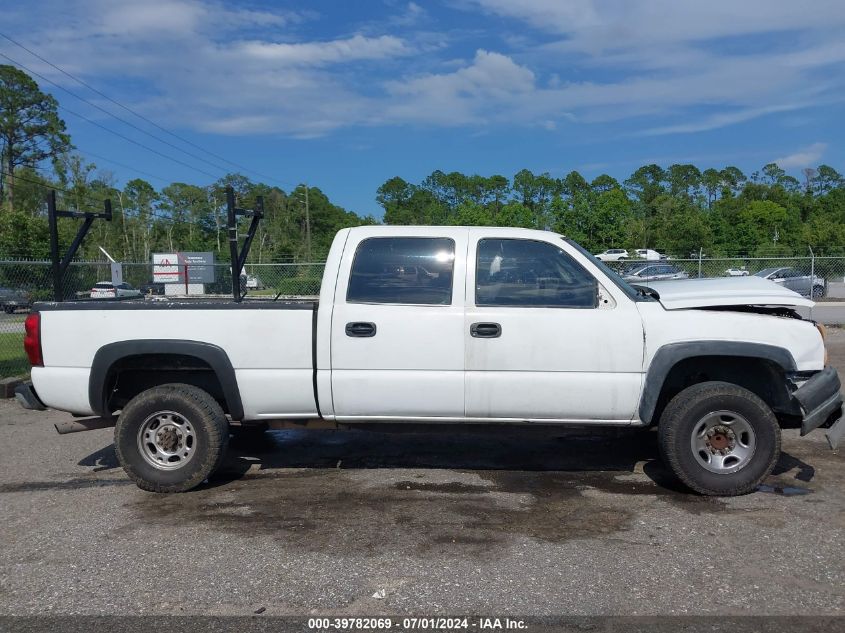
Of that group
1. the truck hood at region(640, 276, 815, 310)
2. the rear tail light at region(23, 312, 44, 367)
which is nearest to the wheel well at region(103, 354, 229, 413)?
the rear tail light at region(23, 312, 44, 367)

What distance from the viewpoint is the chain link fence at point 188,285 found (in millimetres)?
12651

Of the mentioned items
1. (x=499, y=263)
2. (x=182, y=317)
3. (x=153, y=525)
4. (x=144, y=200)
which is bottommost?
(x=153, y=525)

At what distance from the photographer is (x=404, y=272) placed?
522 cm

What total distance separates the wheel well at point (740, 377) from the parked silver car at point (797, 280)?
21449mm

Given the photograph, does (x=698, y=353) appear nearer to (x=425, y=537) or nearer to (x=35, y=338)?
(x=425, y=537)

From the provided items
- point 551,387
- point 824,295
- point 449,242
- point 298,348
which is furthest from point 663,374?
point 824,295

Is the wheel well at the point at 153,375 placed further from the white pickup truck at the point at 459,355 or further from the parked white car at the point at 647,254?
the parked white car at the point at 647,254

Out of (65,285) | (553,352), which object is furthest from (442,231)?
(65,285)

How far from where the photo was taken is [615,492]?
5.29 metres

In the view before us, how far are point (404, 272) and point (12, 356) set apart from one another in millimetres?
9891

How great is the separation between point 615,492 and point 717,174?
117066 mm

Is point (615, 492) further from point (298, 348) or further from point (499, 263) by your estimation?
point (298, 348)

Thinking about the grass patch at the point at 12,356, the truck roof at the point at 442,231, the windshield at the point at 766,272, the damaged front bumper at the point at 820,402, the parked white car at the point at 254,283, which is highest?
the truck roof at the point at 442,231

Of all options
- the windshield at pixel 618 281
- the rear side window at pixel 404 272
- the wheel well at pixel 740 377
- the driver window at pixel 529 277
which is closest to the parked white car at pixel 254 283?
the rear side window at pixel 404 272
